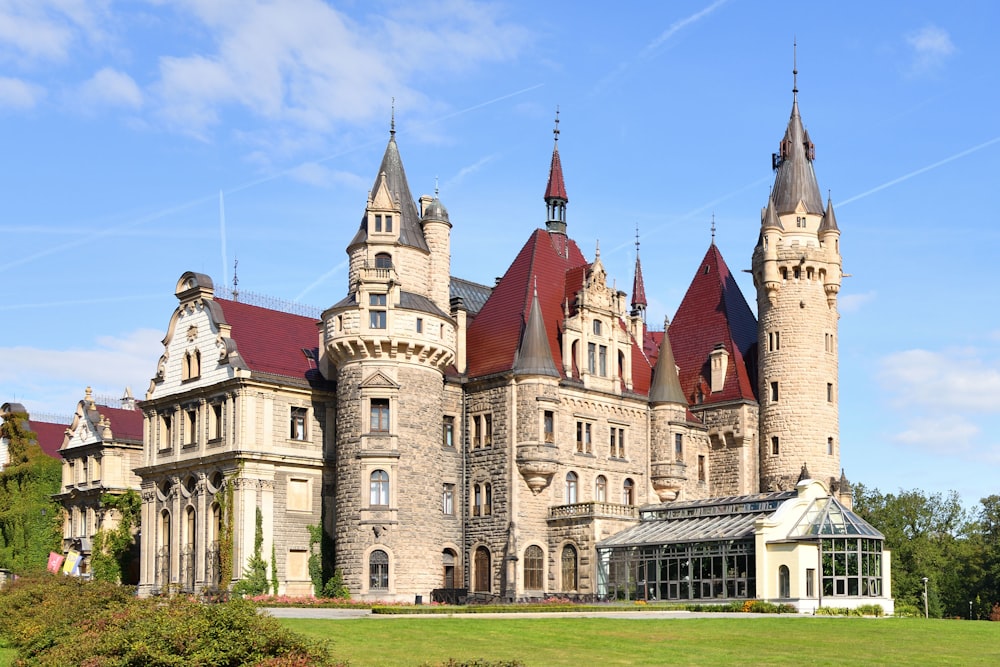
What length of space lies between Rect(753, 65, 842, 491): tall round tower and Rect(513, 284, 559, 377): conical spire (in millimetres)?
12743

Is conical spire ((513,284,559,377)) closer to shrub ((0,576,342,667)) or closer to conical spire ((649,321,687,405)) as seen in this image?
conical spire ((649,321,687,405))

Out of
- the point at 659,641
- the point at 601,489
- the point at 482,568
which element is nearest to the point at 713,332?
the point at 601,489

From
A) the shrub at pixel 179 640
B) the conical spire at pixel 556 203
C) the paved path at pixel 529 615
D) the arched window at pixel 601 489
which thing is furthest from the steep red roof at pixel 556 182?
the shrub at pixel 179 640

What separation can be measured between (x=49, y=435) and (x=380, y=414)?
35381mm

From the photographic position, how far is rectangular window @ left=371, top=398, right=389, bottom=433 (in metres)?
52.9

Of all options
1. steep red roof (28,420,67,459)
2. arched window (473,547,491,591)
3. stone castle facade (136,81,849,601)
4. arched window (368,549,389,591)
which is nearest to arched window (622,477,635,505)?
stone castle facade (136,81,849,601)

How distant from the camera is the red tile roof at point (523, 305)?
189ft

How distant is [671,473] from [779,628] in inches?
1101

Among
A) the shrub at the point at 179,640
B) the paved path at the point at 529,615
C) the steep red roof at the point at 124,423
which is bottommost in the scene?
the paved path at the point at 529,615

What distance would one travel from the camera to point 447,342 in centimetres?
5481

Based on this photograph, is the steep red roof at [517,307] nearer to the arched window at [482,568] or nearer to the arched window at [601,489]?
the arched window at [601,489]

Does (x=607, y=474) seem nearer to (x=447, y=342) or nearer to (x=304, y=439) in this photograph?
(x=447, y=342)

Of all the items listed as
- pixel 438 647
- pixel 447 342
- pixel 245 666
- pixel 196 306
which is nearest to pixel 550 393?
pixel 447 342

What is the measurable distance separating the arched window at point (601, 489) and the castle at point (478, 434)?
97 mm
